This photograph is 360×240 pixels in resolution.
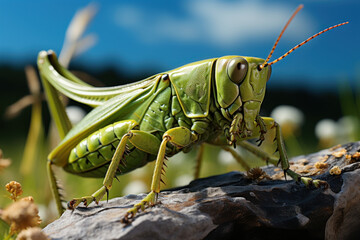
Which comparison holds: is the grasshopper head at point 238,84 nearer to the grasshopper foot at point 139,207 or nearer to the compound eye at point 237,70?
the compound eye at point 237,70

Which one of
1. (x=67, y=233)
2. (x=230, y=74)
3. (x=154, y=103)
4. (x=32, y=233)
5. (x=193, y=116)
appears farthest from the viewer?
(x=154, y=103)

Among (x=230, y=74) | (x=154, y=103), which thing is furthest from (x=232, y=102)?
(x=154, y=103)

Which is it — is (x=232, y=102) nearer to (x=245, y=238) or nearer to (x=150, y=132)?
(x=150, y=132)

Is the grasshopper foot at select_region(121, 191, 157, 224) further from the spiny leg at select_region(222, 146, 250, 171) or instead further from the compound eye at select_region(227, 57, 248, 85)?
the spiny leg at select_region(222, 146, 250, 171)

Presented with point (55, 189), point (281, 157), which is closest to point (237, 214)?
point (281, 157)

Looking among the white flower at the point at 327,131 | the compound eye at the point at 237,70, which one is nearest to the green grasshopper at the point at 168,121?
the compound eye at the point at 237,70

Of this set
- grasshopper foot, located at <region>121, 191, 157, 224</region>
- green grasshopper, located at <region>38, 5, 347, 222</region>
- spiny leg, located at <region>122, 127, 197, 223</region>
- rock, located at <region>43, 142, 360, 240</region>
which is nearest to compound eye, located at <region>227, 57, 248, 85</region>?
green grasshopper, located at <region>38, 5, 347, 222</region>

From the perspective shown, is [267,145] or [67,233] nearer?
[67,233]
